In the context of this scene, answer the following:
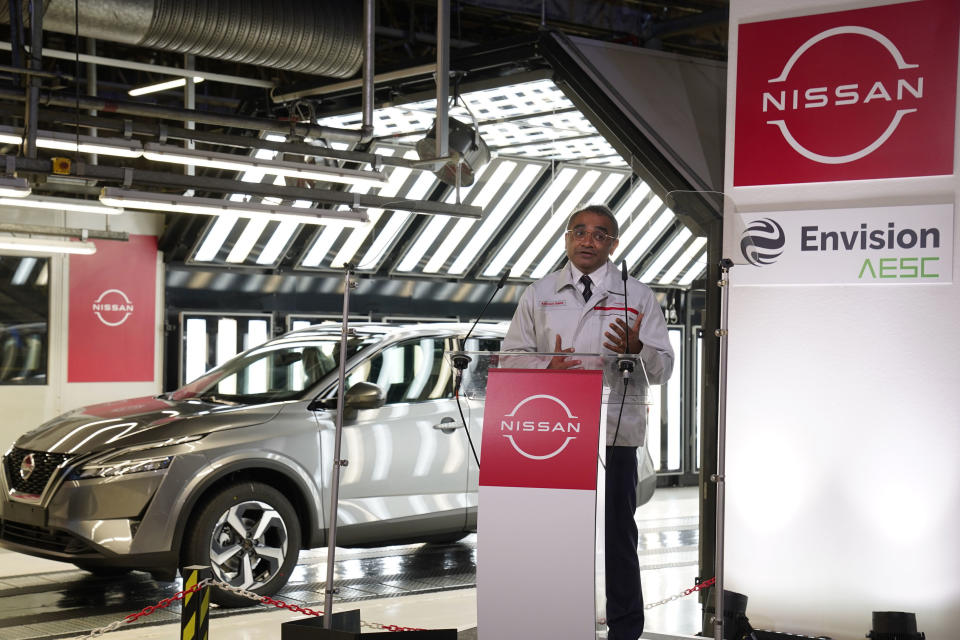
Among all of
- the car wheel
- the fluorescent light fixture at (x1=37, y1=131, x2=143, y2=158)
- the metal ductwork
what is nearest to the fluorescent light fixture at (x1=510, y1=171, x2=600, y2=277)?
the car wheel

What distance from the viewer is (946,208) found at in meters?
5.29

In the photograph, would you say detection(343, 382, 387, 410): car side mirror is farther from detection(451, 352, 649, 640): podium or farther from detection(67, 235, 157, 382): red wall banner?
detection(67, 235, 157, 382): red wall banner

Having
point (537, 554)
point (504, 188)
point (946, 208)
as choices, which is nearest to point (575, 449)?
point (537, 554)

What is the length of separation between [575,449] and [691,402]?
101 inches

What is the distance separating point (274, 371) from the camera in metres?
7.84

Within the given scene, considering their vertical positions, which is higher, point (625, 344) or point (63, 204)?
point (63, 204)

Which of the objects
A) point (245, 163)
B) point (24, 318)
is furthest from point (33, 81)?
point (24, 318)

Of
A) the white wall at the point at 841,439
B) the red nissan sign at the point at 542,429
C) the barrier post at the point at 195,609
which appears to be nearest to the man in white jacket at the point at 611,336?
the red nissan sign at the point at 542,429

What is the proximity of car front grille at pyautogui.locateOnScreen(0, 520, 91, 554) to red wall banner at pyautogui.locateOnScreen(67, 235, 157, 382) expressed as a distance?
5915 mm

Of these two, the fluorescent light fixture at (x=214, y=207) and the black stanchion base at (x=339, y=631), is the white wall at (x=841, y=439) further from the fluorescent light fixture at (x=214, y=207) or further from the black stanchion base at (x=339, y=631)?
the fluorescent light fixture at (x=214, y=207)

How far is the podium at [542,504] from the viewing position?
13.4ft

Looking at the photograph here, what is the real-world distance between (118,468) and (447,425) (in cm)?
220

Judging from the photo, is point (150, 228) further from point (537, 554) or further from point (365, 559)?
point (537, 554)

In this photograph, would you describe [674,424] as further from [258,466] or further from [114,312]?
[114,312]
